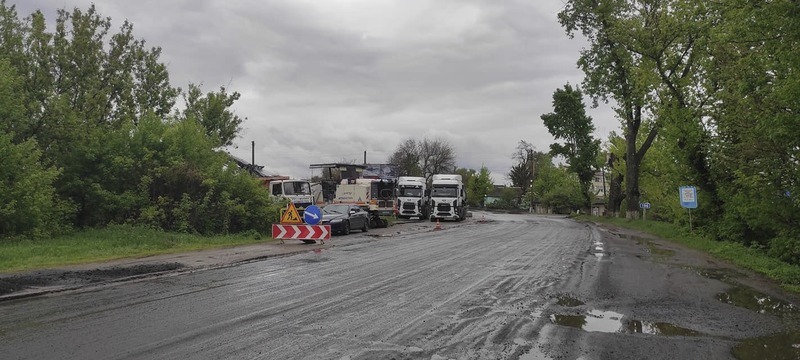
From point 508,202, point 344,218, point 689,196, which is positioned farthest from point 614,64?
point 508,202

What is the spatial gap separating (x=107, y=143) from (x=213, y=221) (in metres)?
5.30

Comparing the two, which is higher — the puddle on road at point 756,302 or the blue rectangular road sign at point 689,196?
the blue rectangular road sign at point 689,196

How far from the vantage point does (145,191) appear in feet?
73.2

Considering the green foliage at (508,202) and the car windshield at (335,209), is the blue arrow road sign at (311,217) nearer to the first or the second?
the car windshield at (335,209)

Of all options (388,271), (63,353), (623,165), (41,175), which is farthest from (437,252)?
(623,165)

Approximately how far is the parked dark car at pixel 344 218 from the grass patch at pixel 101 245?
3.94m

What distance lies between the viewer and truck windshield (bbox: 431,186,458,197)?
140 ft

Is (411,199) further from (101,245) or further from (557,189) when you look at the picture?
(557,189)

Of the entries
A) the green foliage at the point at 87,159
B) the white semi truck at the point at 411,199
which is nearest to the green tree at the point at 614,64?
the white semi truck at the point at 411,199

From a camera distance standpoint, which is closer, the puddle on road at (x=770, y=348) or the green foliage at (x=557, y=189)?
the puddle on road at (x=770, y=348)

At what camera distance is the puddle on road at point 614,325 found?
706 cm

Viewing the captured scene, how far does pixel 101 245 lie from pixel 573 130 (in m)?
Result: 44.8

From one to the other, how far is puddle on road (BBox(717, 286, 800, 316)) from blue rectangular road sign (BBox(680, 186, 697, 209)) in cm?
1461

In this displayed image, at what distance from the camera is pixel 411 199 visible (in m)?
43.5
